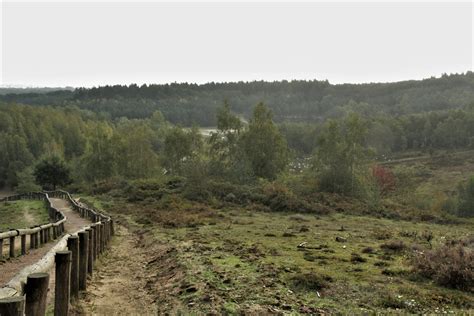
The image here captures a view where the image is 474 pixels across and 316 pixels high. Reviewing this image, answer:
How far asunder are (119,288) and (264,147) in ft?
143

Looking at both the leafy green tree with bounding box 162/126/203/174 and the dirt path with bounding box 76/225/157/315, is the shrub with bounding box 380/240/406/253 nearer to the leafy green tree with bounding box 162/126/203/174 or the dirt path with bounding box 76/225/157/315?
the dirt path with bounding box 76/225/157/315

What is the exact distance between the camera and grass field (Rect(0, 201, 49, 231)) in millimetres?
31242

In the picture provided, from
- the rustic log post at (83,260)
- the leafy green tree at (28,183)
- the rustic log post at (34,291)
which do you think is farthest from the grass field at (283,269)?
the leafy green tree at (28,183)

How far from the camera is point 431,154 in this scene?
125 metres

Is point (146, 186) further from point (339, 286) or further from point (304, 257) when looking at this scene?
point (339, 286)

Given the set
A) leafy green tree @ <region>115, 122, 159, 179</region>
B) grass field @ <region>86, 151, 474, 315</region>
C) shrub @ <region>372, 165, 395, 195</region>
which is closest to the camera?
grass field @ <region>86, 151, 474, 315</region>

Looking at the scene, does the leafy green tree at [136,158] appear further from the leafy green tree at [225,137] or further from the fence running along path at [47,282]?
the fence running along path at [47,282]

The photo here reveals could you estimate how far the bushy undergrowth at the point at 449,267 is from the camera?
39.9 ft

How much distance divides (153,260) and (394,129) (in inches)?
5262

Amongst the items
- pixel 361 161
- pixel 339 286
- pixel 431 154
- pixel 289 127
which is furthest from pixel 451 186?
pixel 339 286

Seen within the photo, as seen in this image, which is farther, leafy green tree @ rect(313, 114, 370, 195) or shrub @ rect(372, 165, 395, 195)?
shrub @ rect(372, 165, 395, 195)

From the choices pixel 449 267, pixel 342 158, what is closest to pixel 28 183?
pixel 342 158

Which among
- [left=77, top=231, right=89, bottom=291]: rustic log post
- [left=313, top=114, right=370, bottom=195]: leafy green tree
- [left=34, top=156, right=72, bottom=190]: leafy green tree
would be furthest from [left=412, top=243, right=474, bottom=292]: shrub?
[left=34, top=156, right=72, bottom=190]: leafy green tree

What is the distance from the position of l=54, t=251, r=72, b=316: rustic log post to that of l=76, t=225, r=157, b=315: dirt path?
5.90ft
